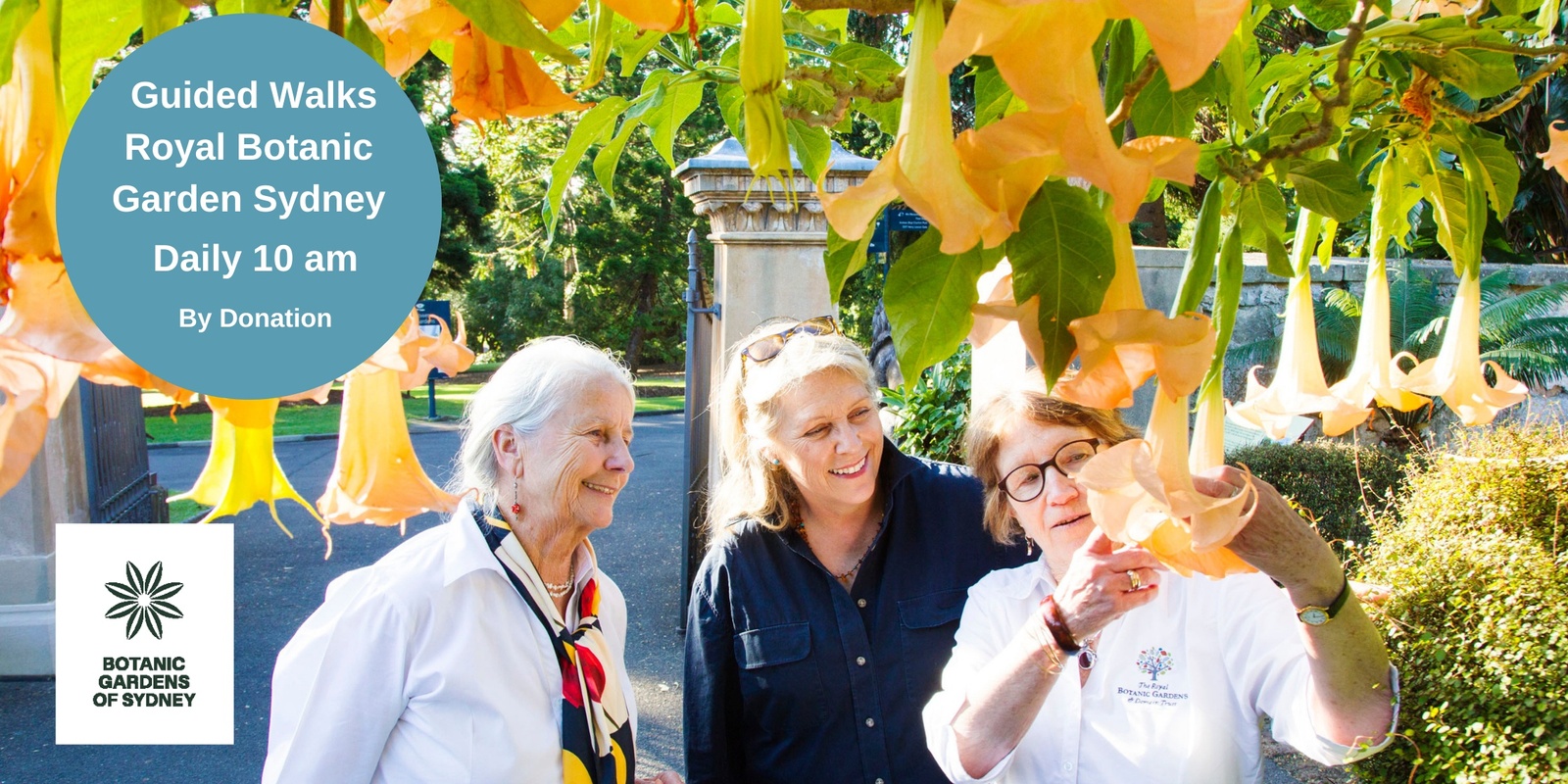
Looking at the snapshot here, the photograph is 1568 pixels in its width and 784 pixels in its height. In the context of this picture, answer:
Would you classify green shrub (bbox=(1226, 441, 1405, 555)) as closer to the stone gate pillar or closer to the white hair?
the stone gate pillar

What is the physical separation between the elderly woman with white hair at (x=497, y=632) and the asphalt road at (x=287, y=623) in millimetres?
1988

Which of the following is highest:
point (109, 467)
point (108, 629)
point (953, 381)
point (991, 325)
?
point (991, 325)

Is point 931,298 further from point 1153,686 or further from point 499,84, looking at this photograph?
point 1153,686

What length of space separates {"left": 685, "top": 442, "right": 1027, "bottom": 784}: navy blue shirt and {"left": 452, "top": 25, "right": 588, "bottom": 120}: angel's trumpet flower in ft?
4.15

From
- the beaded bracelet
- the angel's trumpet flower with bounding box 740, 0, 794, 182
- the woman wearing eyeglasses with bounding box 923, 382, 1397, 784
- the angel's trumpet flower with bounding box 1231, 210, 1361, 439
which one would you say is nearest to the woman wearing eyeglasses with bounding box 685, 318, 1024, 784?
the woman wearing eyeglasses with bounding box 923, 382, 1397, 784

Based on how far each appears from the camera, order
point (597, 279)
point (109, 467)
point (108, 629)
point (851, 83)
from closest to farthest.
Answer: point (851, 83) < point (108, 629) < point (109, 467) < point (597, 279)

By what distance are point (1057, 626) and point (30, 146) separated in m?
1.06

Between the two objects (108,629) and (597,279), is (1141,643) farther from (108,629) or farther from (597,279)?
(597,279)

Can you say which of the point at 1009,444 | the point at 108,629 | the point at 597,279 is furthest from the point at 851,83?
the point at 597,279

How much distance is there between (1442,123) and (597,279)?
1869cm

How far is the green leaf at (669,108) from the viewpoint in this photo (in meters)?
0.74

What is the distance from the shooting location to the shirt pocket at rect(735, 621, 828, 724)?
1.57 metres

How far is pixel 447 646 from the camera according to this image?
54.0 inches

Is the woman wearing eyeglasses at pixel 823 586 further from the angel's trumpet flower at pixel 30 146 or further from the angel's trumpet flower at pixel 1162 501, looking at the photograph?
the angel's trumpet flower at pixel 30 146
